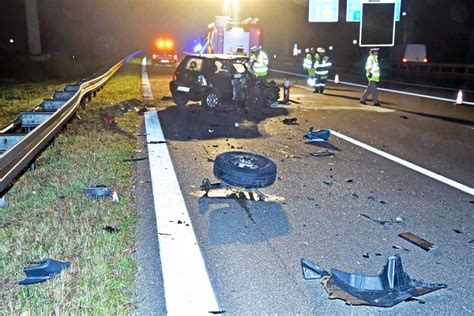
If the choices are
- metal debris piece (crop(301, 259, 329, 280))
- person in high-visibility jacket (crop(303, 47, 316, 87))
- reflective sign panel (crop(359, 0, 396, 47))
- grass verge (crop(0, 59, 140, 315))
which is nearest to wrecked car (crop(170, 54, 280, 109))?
grass verge (crop(0, 59, 140, 315))

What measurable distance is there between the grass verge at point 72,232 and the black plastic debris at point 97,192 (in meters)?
0.10

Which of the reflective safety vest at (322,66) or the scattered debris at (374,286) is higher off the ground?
the reflective safety vest at (322,66)

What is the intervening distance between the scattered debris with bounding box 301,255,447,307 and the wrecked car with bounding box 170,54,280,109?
9.98 m

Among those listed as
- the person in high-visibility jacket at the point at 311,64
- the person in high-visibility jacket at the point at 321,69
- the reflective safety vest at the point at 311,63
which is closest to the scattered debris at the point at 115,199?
the person in high-visibility jacket at the point at 321,69

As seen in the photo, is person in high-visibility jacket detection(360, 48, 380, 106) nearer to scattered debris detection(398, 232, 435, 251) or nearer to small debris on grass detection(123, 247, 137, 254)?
scattered debris detection(398, 232, 435, 251)

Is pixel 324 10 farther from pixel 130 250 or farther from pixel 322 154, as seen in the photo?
pixel 130 250

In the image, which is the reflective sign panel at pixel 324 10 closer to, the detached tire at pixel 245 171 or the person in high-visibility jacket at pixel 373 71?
the person in high-visibility jacket at pixel 373 71

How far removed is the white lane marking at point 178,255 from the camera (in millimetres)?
3535

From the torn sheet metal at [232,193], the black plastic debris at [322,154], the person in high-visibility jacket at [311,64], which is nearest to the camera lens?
the torn sheet metal at [232,193]

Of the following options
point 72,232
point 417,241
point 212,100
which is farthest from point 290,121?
point 72,232

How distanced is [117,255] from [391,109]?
12281 mm

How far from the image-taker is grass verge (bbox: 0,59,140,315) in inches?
136

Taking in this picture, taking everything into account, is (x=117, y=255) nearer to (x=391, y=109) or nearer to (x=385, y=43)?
(x=391, y=109)

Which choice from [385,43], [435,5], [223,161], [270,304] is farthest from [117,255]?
[435,5]
